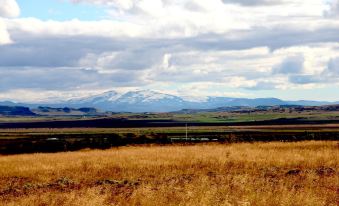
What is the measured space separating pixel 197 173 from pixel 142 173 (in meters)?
2.42

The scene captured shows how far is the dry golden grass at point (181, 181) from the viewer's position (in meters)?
13.4

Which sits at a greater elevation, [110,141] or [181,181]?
[181,181]

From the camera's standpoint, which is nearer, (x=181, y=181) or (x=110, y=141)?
(x=181, y=181)

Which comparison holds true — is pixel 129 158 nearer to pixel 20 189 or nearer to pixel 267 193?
pixel 20 189

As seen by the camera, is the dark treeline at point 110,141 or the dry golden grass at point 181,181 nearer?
the dry golden grass at point 181,181

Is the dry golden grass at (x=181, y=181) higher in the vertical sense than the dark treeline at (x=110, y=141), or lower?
higher

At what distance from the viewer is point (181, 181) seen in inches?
715

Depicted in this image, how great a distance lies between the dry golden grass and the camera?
528 inches

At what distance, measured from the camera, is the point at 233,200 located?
1312 cm

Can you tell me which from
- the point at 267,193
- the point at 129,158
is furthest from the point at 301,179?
the point at 129,158

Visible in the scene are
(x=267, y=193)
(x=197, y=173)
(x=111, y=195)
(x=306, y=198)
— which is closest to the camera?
(x=306, y=198)

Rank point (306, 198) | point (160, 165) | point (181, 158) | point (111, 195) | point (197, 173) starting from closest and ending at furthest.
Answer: point (306, 198) → point (111, 195) → point (197, 173) → point (160, 165) → point (181, 158)

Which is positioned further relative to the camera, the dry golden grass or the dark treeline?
the dark treeline

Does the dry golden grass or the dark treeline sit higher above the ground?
the dry golden grass
